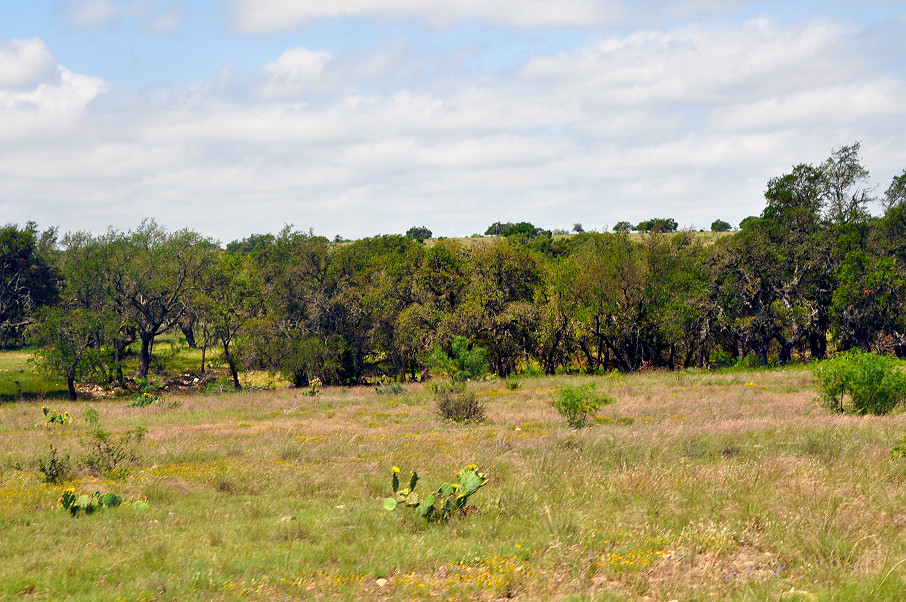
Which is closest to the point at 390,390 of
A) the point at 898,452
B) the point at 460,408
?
the point at 460,408

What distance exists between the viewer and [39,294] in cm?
6009

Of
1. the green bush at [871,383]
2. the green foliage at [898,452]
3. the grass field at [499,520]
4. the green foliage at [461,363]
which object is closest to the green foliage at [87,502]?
the grass field at [499,520]

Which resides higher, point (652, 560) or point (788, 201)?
point (788, 201)

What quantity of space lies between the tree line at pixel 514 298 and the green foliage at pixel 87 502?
31852mm

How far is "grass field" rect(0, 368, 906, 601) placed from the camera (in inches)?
274

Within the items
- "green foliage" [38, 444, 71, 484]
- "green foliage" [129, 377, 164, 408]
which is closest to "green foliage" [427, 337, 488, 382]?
"green foliage" [129, 377, 164, 408]

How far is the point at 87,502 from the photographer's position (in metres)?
10.5

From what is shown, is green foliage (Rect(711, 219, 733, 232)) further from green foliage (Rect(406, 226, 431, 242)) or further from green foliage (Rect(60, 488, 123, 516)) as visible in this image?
green foliage (Rect(60, 488, 123, 516))

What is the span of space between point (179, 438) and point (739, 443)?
1544 cm

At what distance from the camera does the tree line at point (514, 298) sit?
4216 cm

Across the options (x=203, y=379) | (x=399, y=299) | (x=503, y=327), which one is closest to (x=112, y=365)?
(x=203, y=379)

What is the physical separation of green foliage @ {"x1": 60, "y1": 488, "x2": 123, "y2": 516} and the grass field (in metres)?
0.30

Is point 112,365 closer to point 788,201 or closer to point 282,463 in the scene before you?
→ point 282,463

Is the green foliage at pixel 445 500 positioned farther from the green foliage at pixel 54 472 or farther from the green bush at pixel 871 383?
the green bush at pixel 871 383
